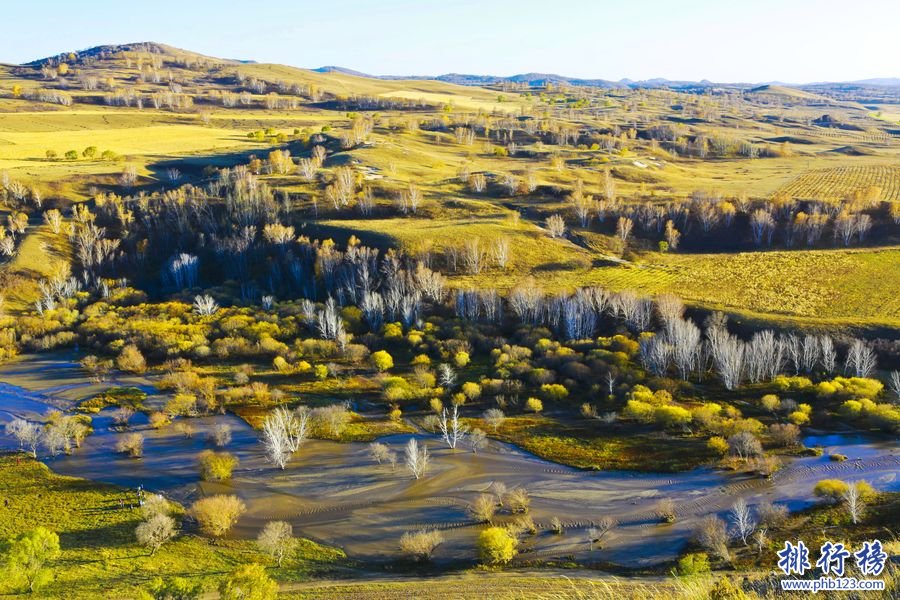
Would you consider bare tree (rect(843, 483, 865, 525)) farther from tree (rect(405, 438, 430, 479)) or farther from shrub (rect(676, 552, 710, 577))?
tree (rect(405, 438, 430, 479))

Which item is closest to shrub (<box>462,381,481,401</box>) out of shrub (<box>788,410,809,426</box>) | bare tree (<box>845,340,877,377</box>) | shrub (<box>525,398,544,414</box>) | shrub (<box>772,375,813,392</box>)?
shrub (<box>525,398,544,414</box>)

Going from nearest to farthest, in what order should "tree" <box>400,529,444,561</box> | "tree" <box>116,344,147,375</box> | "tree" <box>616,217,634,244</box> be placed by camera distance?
"tree" <box>400,529,444,561</box>, "tree" <box>116,344,147,375</box>, "tree" <box>616,217,634,244</box>

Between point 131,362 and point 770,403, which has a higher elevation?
point 770,403

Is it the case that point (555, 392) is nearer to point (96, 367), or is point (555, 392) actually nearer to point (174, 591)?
point (174, 591)

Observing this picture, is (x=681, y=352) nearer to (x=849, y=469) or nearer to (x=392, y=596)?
(x=849, y=469)

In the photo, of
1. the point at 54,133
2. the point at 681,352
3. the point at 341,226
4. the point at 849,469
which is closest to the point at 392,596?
the point at 849,469

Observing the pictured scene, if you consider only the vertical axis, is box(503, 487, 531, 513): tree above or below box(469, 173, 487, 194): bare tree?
below

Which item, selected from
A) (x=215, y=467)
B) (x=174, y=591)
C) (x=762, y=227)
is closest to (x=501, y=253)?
(x=762, y=227)
